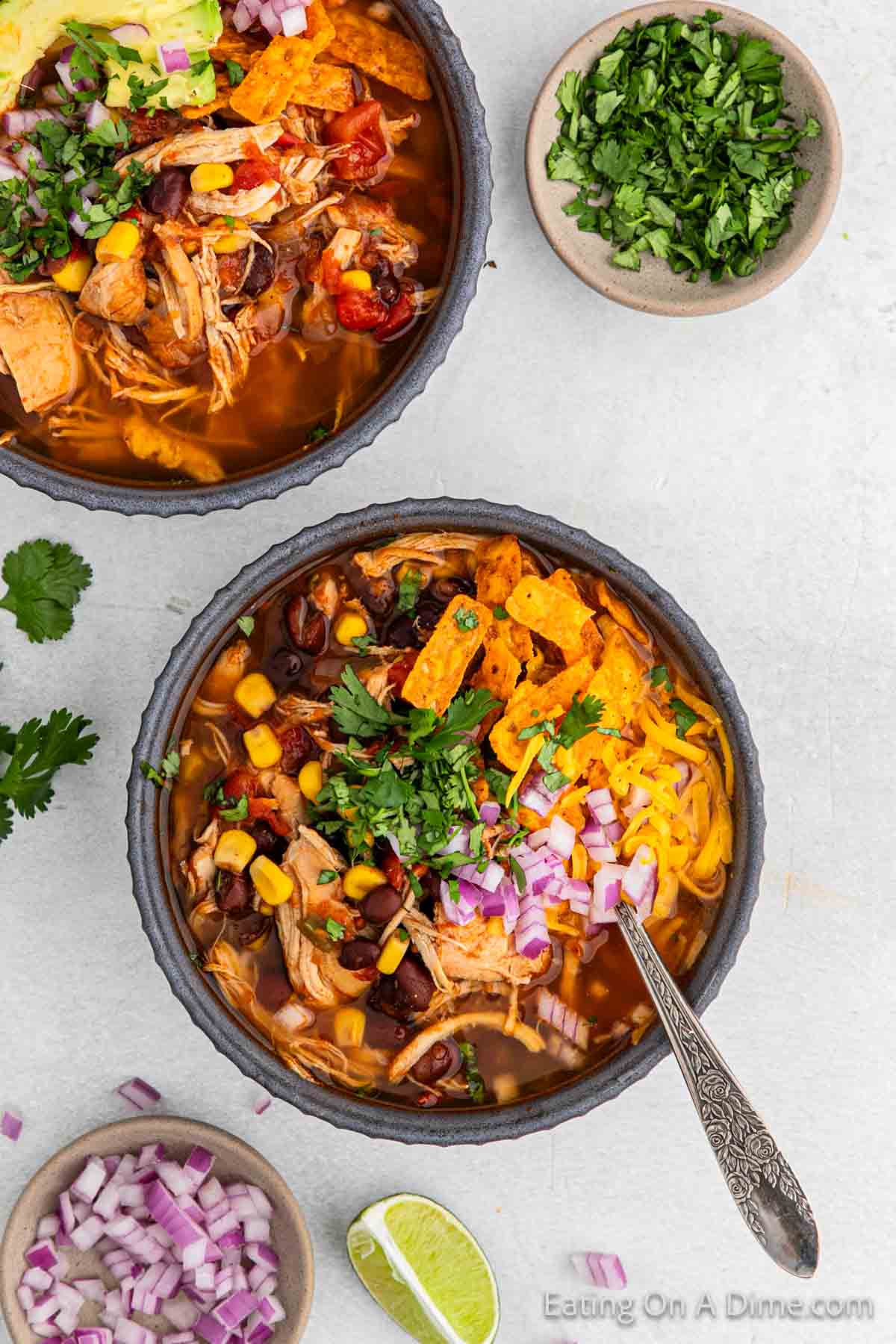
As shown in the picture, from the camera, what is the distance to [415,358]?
114 inches

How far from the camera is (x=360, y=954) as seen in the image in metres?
2.81

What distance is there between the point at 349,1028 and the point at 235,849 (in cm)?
51

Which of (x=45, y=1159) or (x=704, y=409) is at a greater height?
(x=704, y=409)

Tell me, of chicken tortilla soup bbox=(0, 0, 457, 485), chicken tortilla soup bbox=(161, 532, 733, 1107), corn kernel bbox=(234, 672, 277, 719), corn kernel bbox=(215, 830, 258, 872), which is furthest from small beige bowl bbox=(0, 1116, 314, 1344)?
chicken tortilla soup bbox=(0, 0, 457, 485)

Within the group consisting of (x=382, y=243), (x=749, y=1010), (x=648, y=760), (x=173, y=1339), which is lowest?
(x=173, y=1339)

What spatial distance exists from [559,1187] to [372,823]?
1.47m

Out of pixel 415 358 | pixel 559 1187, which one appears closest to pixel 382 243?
pixel 415 358

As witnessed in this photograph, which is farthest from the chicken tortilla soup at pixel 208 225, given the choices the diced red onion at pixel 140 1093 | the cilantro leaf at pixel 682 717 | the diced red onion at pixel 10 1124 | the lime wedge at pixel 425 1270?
the lime wedge at pixel 425 1270

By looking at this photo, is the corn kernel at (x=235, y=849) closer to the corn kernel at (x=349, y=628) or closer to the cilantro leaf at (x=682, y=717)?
the corn kernel at (x=349, y=628)

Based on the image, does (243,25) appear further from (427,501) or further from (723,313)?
(723,313)

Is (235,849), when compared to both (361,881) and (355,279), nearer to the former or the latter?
(361,881)

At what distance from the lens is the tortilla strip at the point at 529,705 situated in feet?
9.27

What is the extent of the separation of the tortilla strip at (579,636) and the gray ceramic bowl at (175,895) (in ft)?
0.22

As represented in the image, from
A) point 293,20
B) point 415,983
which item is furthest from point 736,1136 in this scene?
point 293,20
